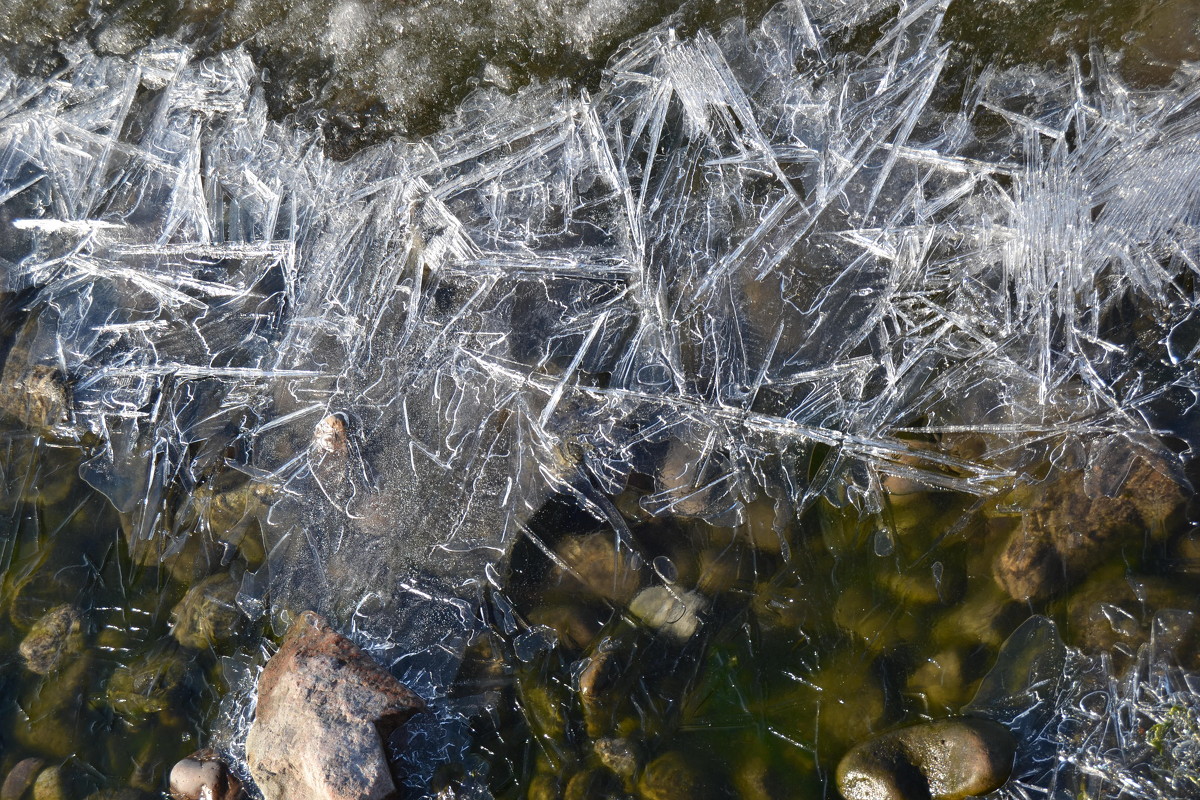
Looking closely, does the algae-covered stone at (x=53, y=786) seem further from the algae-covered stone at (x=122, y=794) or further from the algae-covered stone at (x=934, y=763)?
the algae-covered stone at (x=934, y=763)

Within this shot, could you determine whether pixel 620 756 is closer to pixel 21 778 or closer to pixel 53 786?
pixel 53 786

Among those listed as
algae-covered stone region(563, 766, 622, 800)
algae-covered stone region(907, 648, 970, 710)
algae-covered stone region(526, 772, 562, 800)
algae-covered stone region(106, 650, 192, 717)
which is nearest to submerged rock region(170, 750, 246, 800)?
algae-covered stone region(106, 650, 192, 717)

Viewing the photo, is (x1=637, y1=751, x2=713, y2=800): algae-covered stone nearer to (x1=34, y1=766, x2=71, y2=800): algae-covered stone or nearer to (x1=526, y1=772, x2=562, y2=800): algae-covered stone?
(x1=526, y1=772, x2=562, y2=800): algae-covered stone

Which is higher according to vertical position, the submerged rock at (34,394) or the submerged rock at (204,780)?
the submerged rock at (34,394)

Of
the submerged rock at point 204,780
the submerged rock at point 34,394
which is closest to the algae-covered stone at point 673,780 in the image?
the submerged rock at point 204,780

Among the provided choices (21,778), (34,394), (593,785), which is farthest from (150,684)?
(593,785)

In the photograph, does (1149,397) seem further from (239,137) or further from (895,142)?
(239,137)
